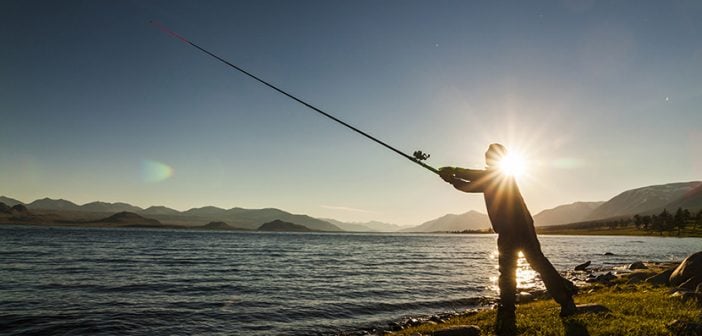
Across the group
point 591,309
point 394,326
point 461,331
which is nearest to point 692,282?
point 591,309

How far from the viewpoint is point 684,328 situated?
341 inches

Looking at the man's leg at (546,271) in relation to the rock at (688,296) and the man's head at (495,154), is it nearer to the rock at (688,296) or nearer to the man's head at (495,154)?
the man's head at (495,154)

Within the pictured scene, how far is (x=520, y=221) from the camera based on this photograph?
10148 millimetres

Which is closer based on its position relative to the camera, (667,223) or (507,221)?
(507,221)

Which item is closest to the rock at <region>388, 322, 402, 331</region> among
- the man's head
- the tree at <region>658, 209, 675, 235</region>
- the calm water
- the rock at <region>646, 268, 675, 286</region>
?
the calm water

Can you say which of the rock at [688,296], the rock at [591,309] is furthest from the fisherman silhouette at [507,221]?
the rock at [688,296]

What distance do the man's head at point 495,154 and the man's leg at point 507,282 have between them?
6.08 feet

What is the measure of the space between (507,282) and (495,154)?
10.5 feet

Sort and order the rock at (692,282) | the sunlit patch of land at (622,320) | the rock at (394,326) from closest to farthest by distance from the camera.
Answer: the sunlit patch of land at (622,320)
the rock at (692,282)
the rock at (394,326)

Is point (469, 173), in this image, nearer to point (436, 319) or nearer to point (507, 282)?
point (507, 282)

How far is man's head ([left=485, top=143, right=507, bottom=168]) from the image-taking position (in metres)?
10.4

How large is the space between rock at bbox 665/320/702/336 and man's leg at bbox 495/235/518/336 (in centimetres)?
318

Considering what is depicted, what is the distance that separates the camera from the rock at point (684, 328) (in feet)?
27.5

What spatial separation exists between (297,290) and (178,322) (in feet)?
30.9
